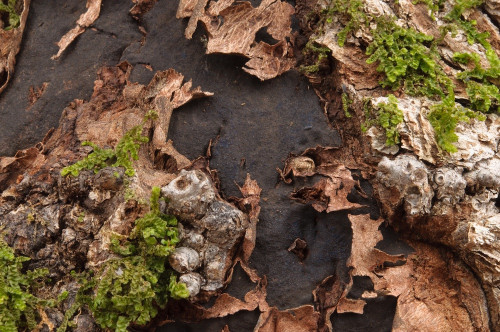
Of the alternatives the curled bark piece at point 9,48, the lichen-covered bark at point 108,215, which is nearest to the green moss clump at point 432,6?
the lichen-covered bark at point 108,215

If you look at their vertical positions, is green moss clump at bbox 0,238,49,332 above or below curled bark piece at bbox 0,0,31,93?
below

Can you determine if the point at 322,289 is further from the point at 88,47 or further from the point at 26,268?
the point at 88,47

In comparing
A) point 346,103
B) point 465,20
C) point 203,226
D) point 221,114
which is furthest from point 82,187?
point 465,20

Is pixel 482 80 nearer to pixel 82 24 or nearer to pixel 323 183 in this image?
pixel 323 183

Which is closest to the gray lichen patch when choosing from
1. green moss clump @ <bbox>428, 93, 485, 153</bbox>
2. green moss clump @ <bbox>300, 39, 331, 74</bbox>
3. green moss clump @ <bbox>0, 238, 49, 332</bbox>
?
green moss clump @ <bbox>0, 238, 49, 332</bbox>

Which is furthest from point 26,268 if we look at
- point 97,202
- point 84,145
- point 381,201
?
point 381,201

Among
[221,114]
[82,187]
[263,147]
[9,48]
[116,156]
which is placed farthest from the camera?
[9,48]

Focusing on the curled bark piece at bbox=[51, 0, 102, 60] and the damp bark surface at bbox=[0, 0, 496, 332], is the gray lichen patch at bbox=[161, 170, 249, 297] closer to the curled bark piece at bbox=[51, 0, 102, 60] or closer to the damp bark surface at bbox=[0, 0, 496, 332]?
the damp bark surface at bbox=[0, 0, 496, 332]
